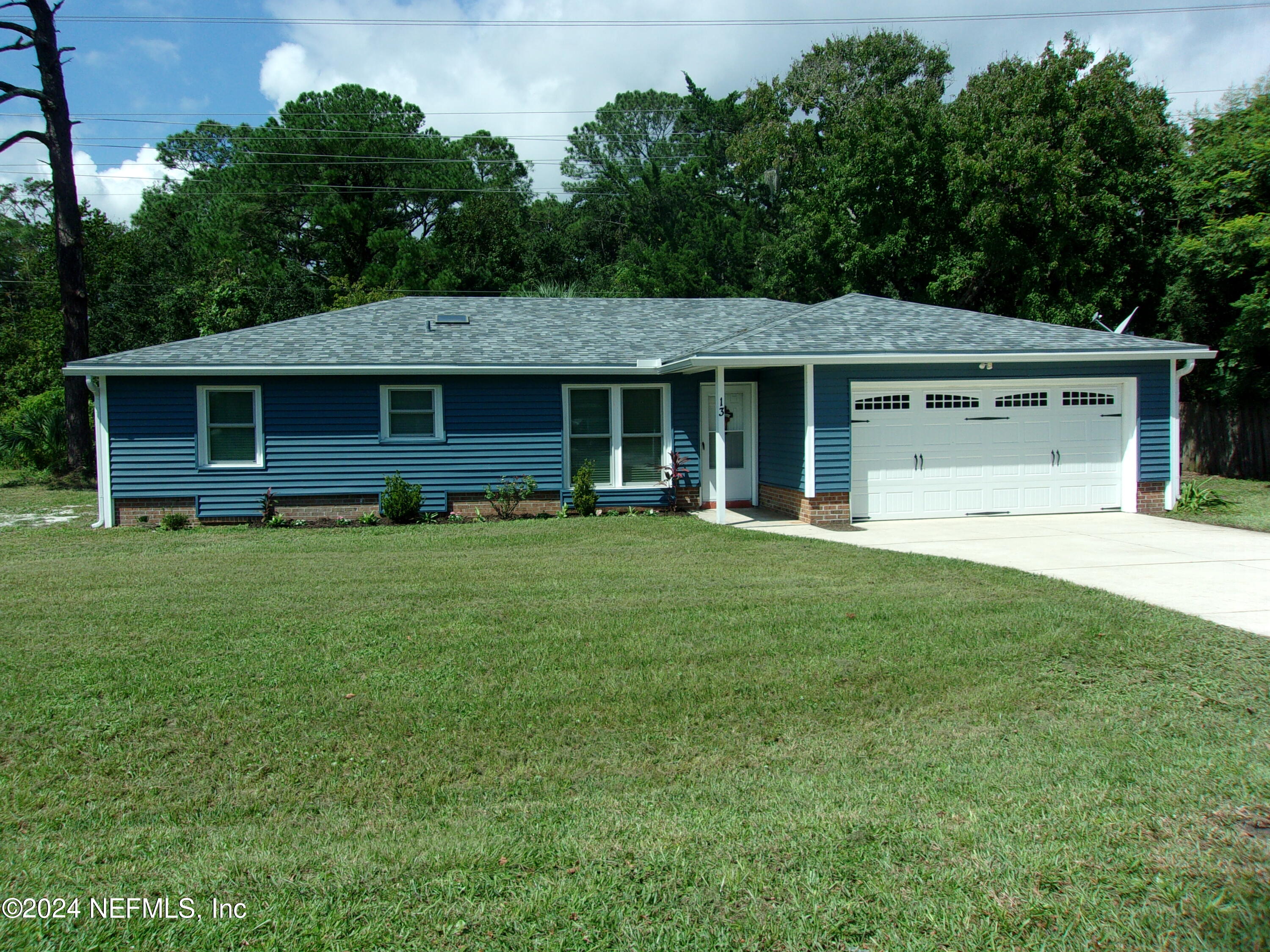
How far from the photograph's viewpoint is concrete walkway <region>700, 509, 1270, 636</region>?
7930 millimetres

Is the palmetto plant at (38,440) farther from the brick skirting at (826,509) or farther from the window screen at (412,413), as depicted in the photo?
the brick skirting at (826,509)

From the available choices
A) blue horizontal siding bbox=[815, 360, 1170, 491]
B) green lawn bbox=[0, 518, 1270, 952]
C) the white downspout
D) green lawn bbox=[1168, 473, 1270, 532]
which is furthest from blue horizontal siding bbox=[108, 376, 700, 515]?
green lawn bbox=[1168, 473, 1270, 532]

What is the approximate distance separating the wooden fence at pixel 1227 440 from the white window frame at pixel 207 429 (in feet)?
65.6

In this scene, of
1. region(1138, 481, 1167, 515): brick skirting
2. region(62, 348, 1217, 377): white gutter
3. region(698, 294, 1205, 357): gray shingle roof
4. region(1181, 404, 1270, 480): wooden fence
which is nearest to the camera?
region(62, 348, 1217, 377): white gutter

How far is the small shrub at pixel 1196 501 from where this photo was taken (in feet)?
45.4

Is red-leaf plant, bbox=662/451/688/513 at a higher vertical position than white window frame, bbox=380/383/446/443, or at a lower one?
lower

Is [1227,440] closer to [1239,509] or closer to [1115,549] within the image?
[1239,509]

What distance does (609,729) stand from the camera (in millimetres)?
5078

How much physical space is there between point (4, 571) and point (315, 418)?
5.09 metres

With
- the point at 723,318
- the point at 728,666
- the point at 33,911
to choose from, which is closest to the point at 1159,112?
the point at 723,318

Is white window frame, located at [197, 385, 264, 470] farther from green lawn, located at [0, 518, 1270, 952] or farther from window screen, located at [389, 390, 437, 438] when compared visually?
green lawn, located at [0, 518, 1270, 952]

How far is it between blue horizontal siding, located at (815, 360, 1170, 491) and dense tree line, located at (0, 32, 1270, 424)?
5.23 metres

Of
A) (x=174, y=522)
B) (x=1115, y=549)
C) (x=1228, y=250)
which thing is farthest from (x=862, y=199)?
(x=174, y=522)

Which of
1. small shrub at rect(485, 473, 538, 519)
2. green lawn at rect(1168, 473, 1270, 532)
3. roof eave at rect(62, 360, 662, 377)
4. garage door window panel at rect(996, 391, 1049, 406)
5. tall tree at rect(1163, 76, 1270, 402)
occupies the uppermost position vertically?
tall tree at rect(1163, 76, 1270, 402)
